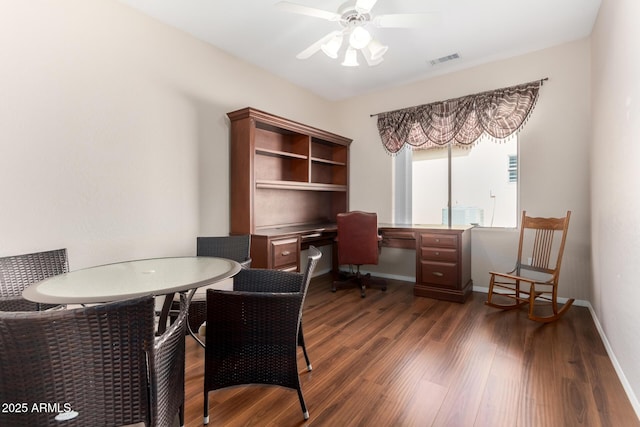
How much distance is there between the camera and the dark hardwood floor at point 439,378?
5.07ft

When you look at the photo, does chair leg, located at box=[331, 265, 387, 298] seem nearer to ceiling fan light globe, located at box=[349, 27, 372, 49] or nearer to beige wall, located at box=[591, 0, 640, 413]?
beige wall, located at box=[591, 0, 640, 413]

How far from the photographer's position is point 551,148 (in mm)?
3230

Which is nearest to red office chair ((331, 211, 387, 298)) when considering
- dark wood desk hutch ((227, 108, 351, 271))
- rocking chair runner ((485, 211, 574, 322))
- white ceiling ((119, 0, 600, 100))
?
dark wood desk hutch ((227, 108, 351, 271))

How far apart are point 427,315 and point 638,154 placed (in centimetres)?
196

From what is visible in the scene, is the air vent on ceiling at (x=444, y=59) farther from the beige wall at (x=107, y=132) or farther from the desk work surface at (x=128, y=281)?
the desk work surface at (x=128, y=281)

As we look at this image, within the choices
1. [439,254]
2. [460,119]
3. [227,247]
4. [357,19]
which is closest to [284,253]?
[227,247]

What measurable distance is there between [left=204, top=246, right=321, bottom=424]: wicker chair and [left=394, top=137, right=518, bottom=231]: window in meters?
2.94

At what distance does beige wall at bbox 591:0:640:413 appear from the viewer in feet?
5.37

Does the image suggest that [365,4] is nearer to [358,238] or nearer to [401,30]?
[401,30]

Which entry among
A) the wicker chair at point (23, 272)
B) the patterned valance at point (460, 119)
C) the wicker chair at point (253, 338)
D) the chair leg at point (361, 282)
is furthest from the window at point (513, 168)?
the wicker chair at point (23, 272)

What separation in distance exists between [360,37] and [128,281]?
2225 mm

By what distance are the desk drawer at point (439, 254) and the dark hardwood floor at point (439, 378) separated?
2.15ft

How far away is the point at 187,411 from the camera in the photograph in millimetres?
1602

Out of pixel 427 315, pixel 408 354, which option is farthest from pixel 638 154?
pixel 427 315
